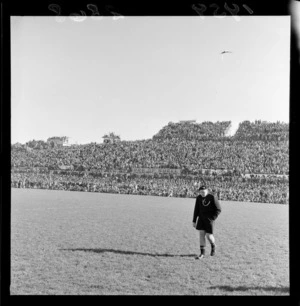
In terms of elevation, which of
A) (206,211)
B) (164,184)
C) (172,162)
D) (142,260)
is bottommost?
(164,184)

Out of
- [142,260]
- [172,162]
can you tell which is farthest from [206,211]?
[172,162]

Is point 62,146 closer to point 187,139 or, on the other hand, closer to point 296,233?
point 187,139

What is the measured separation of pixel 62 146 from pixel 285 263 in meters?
33.8

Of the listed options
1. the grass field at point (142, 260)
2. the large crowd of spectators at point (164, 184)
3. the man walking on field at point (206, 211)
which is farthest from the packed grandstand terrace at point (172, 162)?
the man walking on field at point (206, 211)

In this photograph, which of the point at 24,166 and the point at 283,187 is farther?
the point at 24,166

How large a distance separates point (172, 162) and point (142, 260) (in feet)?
87.1

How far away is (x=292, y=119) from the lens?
323 cm

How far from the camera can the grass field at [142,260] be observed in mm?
5039

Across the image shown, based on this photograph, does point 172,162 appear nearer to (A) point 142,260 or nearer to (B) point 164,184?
(B) point 164,184

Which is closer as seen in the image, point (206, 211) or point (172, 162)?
point (206, 211)

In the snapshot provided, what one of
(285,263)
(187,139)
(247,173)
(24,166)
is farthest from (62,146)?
(285,263)

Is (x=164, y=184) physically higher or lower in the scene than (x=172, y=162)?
lower

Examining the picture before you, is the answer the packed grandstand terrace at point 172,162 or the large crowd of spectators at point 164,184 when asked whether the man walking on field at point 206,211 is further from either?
the packed grandstand terrace at point 172,162

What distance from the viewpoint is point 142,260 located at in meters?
6.54
